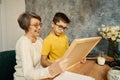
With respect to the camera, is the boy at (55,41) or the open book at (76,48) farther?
the boy at (55,41)

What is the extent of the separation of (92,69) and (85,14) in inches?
31.1

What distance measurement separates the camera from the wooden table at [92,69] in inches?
56.7

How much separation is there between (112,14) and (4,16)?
1502mm

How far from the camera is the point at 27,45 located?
145cm

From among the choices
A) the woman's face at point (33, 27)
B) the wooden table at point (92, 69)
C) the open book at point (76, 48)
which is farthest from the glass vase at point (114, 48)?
the woman's face at point (33, 27)

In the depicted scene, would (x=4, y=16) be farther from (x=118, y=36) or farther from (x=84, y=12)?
(x=118, y=36)

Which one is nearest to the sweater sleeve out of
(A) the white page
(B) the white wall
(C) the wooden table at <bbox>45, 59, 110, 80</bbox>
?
(A) the white page

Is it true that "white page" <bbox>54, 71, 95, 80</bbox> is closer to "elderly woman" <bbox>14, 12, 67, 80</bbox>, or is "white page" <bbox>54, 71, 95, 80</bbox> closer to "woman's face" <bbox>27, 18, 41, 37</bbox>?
"elderly woman" <bbox>14, 12, 67, 80</bbox>

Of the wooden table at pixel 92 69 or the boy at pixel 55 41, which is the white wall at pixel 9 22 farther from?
the wooden table at pixel 92 69

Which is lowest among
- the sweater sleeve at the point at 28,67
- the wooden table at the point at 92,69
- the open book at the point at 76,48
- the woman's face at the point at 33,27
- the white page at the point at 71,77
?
the wooden table at the point at 92,69

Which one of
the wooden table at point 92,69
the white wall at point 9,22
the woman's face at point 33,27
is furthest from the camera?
the white wall at point 9,22

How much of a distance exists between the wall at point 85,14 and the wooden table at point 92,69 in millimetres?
505

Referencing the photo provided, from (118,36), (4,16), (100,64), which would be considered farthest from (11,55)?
(4,16)

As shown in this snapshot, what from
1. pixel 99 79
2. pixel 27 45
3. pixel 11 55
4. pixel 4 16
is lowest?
pixel 99 79
